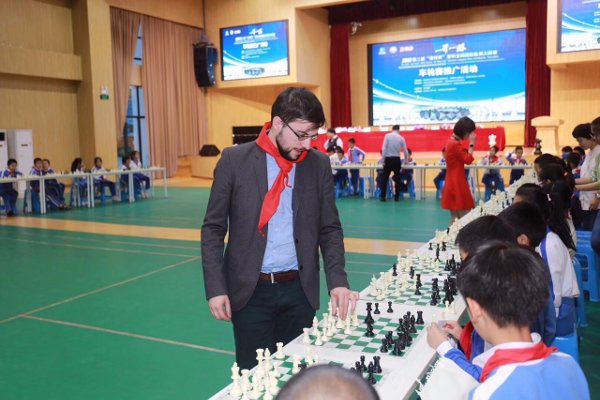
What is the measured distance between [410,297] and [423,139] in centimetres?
1426

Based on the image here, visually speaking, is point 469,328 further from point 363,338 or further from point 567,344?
point 567,344

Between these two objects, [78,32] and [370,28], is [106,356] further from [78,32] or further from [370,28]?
[370,28]

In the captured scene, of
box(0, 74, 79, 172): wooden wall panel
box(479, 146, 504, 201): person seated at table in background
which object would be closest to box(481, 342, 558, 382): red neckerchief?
box(479, 146, 504, 201): person seated at table in background

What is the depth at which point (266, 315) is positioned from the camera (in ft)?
8.24

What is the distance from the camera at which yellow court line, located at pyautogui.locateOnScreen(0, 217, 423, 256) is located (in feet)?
25.5

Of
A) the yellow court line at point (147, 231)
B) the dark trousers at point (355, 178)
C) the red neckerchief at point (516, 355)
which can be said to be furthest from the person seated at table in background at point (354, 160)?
the red neckerchief at point (516, 355)

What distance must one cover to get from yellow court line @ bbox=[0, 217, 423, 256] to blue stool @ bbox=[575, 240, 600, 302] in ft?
8.37

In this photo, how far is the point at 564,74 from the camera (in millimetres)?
16797

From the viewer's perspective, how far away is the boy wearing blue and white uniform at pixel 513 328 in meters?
1.38

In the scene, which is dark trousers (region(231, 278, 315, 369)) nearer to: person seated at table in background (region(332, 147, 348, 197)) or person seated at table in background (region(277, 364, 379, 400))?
person seated at table in background (region(277, 364, 379, 400))

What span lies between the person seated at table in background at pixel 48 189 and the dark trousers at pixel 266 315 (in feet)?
38.2

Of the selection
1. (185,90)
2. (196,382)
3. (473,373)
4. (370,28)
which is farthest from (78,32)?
(473,373)

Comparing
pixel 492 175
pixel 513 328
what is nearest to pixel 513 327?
pixel 513 328

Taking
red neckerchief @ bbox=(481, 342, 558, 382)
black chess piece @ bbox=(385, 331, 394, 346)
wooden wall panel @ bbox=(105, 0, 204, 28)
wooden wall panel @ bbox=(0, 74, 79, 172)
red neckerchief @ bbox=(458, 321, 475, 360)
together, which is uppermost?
wooden wall panel @ bbox=(105, 0, 204, 28)
